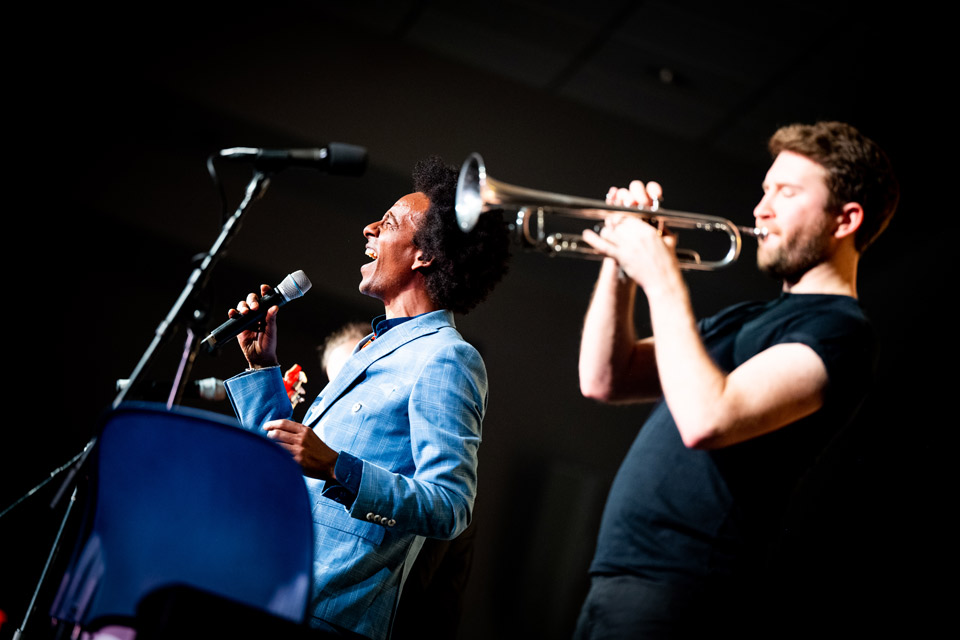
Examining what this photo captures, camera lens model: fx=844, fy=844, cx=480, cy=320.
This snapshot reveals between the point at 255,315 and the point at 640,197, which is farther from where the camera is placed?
the point at 255,315

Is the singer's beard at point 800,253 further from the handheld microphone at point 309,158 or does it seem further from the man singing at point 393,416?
the handheld microphone at point 309,158

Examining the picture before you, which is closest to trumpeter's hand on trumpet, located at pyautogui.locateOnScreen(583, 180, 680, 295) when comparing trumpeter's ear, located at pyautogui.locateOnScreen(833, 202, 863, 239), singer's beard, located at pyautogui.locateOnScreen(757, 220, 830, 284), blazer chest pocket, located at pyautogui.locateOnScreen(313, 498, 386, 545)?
singer's beard, located at pyautogui.locateOnScreen(757, 220, 830, 284)

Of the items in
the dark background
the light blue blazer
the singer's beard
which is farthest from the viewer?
the dark background

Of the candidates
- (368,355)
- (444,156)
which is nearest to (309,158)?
(368,355)

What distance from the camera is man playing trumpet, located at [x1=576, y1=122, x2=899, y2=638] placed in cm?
133

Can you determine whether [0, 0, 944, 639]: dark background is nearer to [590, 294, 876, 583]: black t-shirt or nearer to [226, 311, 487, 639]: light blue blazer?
[226, 311, 487, 639]: light blue blazer

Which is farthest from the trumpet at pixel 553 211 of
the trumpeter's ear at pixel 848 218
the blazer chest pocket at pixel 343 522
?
the blazer chest pocket at pixel 343 522

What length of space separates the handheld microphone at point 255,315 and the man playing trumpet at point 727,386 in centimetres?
75

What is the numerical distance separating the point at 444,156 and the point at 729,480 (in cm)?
284

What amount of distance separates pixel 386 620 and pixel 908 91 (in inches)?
126

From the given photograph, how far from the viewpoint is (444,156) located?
3.97 meters

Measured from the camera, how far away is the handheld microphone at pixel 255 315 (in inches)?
72.0

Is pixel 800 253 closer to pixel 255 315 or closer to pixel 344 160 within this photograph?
pixel 344 160

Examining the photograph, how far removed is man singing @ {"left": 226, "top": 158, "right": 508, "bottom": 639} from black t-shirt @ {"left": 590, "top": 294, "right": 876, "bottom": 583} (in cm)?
42
